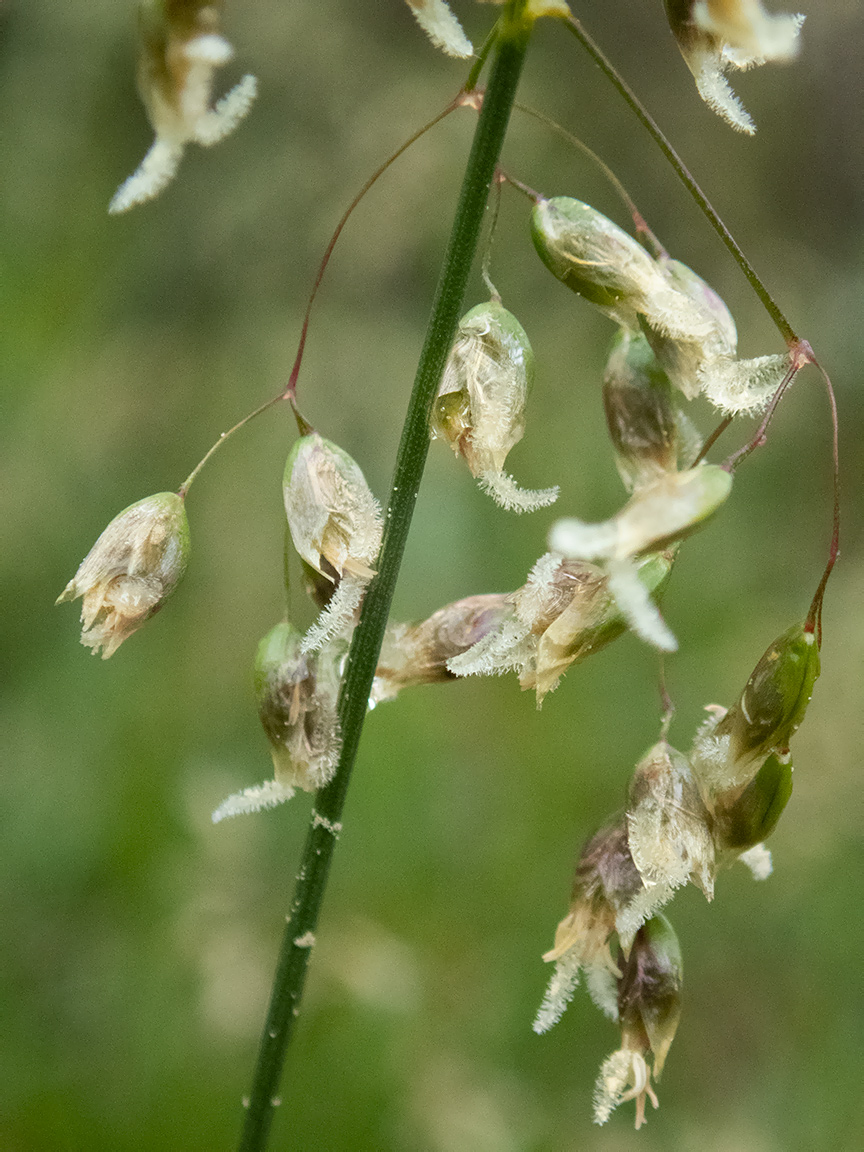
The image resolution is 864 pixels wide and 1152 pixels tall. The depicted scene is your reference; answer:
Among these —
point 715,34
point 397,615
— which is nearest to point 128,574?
point 715,34

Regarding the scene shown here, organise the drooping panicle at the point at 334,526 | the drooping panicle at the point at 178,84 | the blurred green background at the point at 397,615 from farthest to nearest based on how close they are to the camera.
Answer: the blurred green background at the point at 397,615 → the drooping panicle at the point at 334,526 → the drooping panicle at the point at 178,84

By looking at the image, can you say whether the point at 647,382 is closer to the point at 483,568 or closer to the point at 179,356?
the point at 483,568

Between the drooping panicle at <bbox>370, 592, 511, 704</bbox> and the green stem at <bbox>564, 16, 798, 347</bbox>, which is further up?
the green stem at <bbox>564, 16, 798, 347</bbox>

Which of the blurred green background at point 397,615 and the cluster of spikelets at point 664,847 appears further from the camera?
the blurred green background at point 397,615

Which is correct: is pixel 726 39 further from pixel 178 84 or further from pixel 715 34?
pixel 178 84

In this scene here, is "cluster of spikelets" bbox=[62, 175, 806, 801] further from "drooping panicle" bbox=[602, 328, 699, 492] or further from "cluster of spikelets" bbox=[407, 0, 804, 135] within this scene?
"cluster of spikelets" bbox=[407, 0, 804, 135]

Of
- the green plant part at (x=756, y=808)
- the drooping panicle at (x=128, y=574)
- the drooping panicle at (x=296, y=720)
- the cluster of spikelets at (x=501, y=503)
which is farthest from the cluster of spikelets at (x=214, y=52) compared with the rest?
the green plant part at (x=756, y=808)

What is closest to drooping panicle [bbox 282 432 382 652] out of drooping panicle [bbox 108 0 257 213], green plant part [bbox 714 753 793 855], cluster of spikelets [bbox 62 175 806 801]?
cluster of spikelets [bbox 62 175 806 801]

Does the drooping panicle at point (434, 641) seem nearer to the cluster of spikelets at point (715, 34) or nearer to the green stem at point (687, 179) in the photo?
the green stem at point (687, 179)
